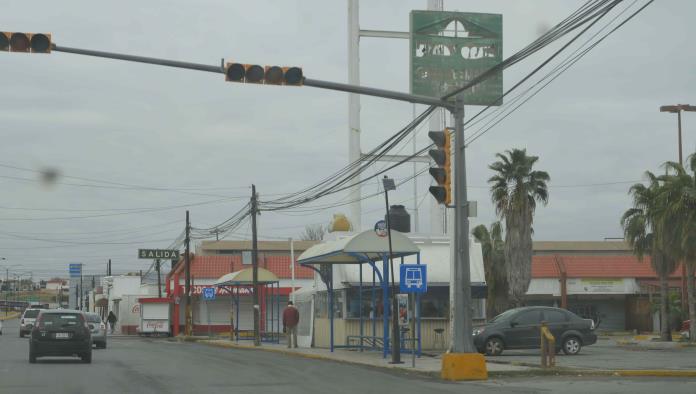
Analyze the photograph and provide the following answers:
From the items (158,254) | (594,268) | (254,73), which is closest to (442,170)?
(254,73)

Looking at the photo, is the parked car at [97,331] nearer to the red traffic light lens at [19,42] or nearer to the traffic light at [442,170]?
the traffic light at [442,170]

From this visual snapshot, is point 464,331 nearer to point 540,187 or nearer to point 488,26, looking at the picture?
point 488,26

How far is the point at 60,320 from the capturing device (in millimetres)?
27234

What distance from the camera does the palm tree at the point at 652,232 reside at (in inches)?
1615

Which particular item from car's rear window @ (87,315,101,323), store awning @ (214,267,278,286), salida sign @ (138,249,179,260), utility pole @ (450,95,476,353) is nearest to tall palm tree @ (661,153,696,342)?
store awning @ (214,267,278,286)

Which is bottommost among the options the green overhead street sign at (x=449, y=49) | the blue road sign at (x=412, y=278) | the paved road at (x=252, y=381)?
the paved road at (x=252, y=381)

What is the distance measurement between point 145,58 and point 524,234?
32051mm

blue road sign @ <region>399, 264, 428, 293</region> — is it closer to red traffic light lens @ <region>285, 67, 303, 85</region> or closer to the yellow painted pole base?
the yellow painted pole base

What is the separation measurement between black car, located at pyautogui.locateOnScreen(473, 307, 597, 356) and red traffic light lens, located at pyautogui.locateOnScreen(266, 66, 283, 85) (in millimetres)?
16134

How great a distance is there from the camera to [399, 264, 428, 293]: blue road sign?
79.6ft

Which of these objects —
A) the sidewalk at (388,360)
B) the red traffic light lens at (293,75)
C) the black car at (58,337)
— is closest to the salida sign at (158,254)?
the sidewalk at (388,360)

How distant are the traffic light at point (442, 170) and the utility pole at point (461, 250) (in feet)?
2.40

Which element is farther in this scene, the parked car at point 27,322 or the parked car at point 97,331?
the parked car at point 27,322

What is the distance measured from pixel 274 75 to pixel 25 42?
414cm
